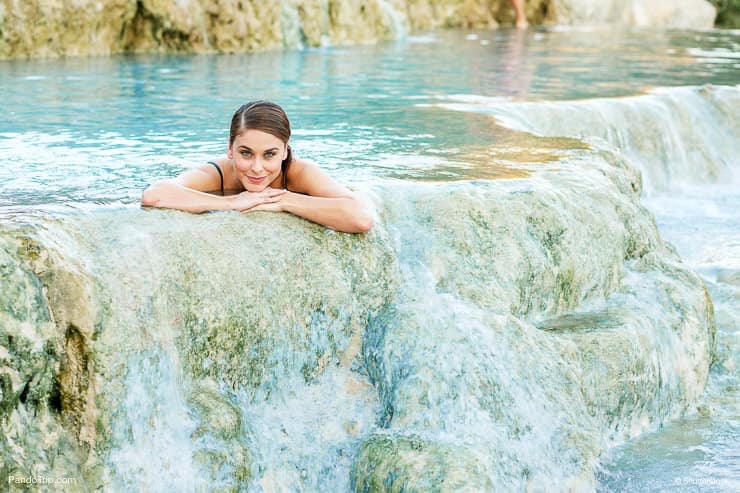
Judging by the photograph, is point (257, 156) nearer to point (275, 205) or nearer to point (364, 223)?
point (275, 205)

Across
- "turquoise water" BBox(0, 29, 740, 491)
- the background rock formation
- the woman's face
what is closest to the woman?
the woman's face

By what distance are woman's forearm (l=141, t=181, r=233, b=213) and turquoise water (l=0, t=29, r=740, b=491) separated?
292 millimetres

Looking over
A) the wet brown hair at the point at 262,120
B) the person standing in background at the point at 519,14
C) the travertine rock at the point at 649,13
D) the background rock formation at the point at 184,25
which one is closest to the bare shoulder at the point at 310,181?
the wet brown hair at the point at 262,120

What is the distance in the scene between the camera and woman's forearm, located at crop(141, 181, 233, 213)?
4727 millimetres

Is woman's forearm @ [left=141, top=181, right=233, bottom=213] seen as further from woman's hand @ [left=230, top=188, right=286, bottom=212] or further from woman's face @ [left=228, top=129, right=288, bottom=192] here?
woman's face @ [left=228, top=129, right=288, bottom=192]

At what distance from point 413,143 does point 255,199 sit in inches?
108

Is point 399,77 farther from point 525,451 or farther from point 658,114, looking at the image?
point 525,451

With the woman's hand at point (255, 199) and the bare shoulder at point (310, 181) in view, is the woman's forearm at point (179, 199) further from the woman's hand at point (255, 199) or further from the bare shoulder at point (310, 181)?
the bare shoulder at point (310, 181)

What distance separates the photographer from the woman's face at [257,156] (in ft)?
15.5

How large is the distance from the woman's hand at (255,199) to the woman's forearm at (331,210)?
49 millimetres

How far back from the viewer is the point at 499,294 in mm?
5266

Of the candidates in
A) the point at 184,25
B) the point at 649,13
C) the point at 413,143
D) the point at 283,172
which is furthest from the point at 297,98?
the point at 649,13

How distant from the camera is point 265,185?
192 inches

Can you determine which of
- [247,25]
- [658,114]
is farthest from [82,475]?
[247,25]
